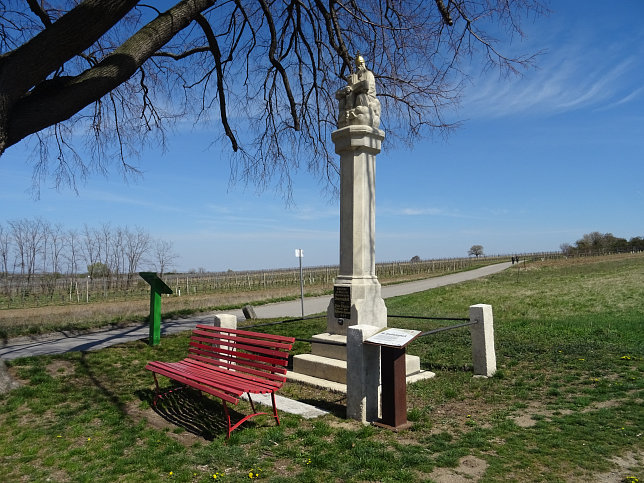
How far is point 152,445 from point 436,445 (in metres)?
2.57

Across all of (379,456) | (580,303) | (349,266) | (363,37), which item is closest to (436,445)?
(379,456)

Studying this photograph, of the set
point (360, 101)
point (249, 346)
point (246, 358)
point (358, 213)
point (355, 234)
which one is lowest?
point (246, 358)

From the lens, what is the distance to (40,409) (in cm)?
507

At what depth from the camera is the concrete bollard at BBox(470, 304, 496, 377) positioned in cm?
644

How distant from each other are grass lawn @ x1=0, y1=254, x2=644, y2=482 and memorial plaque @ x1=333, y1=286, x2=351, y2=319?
1.27 meters

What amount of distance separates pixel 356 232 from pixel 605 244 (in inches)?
3217

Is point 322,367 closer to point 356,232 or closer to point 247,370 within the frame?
point 247,370

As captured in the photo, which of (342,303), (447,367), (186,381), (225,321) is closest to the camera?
(186,381)

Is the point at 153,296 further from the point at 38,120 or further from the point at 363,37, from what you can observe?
the point at 363,37

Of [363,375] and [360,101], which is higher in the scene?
[360,101]

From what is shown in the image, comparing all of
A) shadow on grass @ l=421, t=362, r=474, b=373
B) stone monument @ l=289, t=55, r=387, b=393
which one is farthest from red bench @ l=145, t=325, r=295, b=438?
shadow on grass @ l=421, t=362, r=474, b=373

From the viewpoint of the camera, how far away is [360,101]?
7.10 metres

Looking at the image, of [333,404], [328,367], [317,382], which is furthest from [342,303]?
[333,404]

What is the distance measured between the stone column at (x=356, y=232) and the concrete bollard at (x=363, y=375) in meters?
1.95
